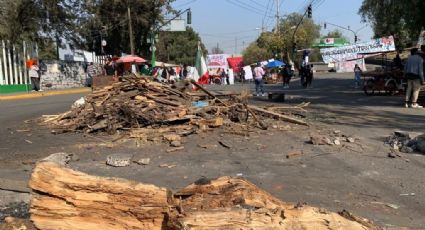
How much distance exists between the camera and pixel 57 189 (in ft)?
15.8

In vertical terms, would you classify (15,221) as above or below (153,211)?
below

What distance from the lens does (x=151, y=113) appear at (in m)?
12.8

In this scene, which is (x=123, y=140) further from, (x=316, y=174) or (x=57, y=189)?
(x=57, y=189)

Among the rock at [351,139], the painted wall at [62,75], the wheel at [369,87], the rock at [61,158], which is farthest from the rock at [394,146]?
the painted wall at [62,75]

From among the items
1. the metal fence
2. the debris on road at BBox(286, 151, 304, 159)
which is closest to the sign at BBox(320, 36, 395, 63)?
the metal fence

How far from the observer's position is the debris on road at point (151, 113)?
1239cm

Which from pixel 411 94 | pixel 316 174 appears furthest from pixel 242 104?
pixel 411 94

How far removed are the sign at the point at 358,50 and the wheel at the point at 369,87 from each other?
4.45m

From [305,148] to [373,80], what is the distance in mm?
15432

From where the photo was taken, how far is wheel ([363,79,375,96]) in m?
24.5

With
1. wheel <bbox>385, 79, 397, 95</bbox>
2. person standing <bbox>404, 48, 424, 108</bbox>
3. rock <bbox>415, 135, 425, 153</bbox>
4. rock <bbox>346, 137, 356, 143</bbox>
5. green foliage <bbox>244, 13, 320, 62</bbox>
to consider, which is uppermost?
green foliage <bbox>244, 13, 320, 62</bbox>

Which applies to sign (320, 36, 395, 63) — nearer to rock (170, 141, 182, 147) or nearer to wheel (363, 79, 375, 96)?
wheel (363, 79, 375, 96)

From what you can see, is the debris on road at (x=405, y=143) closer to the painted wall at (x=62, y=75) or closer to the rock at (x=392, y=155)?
the rock at (x=392, y=155)

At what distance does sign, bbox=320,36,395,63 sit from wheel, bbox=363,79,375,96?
445cm
